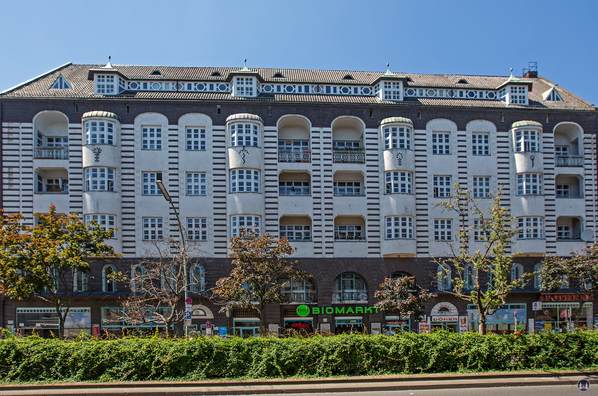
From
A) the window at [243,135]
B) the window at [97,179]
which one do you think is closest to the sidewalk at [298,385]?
the window at [97,179]

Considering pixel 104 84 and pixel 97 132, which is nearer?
pixel 97 132

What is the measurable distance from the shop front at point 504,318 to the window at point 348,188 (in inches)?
492

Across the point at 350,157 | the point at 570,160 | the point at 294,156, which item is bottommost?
the point at 570,160

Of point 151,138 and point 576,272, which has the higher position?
point 151,138

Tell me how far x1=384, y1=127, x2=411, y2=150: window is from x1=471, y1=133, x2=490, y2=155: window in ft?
18.1

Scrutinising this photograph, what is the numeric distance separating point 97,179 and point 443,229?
26603mm

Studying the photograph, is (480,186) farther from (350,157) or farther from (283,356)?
(283,356)

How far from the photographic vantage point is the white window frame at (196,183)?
3675cm

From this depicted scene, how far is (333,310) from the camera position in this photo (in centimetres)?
3591

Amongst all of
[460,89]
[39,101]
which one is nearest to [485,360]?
[460,89]

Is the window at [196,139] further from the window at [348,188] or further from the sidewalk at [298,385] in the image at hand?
the sidewalk at [298,385]

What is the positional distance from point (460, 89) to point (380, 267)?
17.0m

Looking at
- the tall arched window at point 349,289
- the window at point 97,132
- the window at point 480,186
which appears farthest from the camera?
the window at point 480,186
